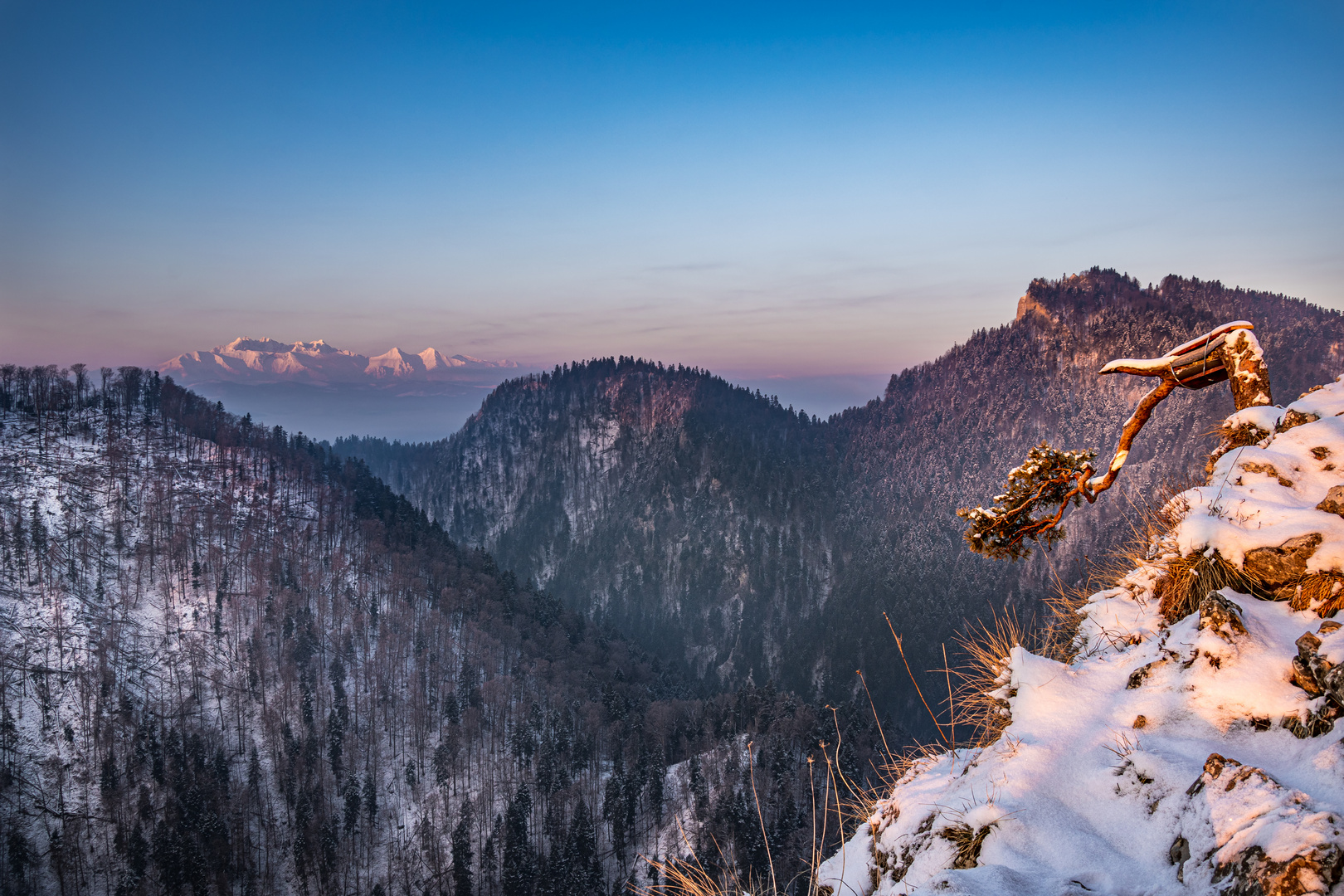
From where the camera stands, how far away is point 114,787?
8812 centimetres

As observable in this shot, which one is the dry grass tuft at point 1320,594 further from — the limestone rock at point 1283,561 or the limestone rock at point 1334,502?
the limestone rock at point 1334,502

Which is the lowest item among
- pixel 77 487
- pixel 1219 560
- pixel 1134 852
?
pixel 77 487

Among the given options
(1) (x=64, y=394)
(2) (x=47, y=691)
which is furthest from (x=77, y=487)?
(2) (x=47, y=691)

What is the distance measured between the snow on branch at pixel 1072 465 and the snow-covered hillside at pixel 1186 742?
730mm

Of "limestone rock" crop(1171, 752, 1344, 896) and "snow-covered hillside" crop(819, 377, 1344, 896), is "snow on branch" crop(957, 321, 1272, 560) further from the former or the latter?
"limestone rock" crop(1171, 752, 1344, 896)

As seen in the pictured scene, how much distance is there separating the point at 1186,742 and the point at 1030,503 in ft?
9.21

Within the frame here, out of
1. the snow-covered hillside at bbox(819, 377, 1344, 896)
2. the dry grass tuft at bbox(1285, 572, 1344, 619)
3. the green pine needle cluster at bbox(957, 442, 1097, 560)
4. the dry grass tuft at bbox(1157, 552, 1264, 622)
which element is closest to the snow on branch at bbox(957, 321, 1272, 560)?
the green pine needle cluster at bbox(957, 442, 1097, 560)

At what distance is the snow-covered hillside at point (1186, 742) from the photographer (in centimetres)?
359

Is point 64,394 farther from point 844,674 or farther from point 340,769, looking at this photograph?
point 844,674

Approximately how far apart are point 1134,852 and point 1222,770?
0.73m

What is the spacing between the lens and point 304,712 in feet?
339

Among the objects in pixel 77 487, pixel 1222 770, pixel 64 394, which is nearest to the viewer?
pixel 1222 770

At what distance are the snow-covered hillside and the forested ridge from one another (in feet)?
213

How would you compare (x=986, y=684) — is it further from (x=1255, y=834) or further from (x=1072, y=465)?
(x=1255, y=834)
